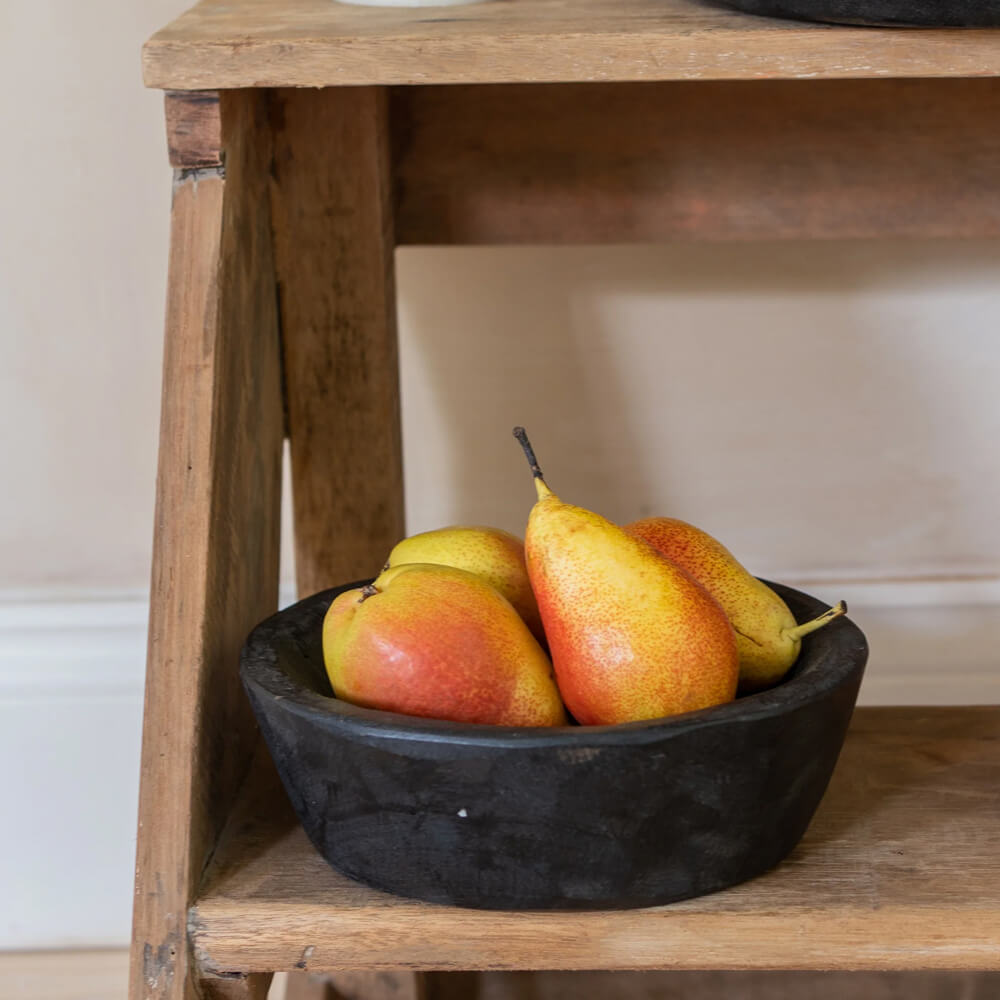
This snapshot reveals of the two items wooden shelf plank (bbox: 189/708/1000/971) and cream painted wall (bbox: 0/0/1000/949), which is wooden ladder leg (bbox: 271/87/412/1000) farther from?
wooden shelf plank (bbox: 189/708/1000/971)

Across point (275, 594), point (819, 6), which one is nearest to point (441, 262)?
point (275, 594)

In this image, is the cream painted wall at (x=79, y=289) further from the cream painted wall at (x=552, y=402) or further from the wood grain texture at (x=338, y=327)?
the wood grain texture at (x=338, y=327)

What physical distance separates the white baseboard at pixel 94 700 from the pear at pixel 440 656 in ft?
1.49

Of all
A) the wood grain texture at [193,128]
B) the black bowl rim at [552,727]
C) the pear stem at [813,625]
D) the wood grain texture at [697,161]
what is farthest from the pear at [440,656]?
the wood grain texture at [697,161]

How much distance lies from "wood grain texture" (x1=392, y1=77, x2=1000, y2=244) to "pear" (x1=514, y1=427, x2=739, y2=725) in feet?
1.08

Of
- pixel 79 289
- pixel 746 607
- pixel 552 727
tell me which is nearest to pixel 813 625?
pixel 746 607

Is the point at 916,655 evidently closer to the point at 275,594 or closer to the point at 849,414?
the point at 849,414

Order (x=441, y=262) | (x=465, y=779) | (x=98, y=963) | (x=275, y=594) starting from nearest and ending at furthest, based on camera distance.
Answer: (x=465, y=779), (x=275, y=594), (x=441, y=262), (x=98, y=963)

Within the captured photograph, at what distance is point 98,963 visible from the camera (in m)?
1.07

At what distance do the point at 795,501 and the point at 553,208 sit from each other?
1.00 feet

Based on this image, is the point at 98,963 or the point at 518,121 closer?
the point at 518,121

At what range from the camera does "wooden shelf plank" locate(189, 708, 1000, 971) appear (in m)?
0.57

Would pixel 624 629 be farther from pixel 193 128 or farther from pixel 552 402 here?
pixel 552 402

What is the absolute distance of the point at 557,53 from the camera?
566mm
